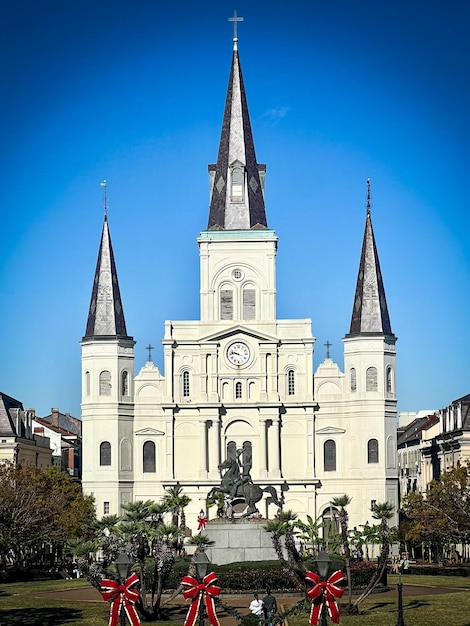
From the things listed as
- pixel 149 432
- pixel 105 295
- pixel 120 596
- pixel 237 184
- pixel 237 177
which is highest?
pixel 237 177

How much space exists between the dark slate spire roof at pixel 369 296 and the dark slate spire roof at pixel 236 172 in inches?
355

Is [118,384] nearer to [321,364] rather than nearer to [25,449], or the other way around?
[25,449]

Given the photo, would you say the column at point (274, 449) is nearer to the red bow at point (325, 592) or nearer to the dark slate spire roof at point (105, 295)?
the dark slate spire roof at point (105, 295)

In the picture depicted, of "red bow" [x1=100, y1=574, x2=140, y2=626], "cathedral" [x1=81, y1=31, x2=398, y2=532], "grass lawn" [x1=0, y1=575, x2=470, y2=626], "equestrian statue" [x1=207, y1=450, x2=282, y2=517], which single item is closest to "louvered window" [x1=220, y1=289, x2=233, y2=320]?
"cathedral" [x1=81, y1=31, x2=398, y2=532]

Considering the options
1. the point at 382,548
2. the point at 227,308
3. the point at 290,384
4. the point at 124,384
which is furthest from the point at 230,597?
the point at 227,308

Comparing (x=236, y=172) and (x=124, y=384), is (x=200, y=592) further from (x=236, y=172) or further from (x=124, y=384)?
(x=236, y=172)

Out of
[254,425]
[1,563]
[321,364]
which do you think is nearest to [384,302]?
[321,364]

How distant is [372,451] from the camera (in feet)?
387

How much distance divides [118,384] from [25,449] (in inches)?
361

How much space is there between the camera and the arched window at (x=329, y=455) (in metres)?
119

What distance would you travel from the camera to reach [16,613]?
168ft

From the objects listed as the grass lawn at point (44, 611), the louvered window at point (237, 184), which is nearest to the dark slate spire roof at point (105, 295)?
the louvered window at point (237, 184)

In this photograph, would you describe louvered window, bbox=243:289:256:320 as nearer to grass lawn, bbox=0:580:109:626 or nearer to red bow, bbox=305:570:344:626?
grass lawn, bbox=0:580:109:626

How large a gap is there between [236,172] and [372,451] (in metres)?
25.6
